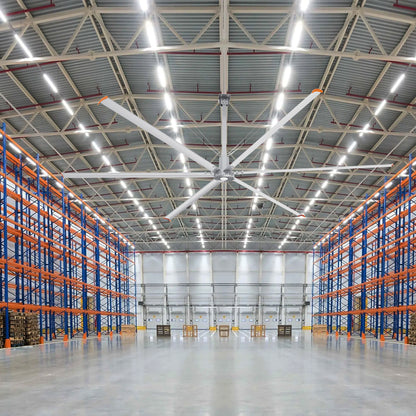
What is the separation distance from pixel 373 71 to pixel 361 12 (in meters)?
4.52

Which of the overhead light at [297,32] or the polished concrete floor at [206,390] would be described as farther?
the overhead light at [297,32]

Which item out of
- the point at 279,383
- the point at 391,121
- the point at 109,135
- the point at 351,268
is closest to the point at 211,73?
the point at 109,135

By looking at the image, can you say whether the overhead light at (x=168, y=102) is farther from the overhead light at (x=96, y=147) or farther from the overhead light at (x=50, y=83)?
the overhead light at (x=96, y=147)

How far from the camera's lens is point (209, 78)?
20531mm

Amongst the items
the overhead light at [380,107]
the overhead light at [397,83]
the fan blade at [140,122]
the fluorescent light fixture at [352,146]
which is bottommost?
the fan blade at [140,122]

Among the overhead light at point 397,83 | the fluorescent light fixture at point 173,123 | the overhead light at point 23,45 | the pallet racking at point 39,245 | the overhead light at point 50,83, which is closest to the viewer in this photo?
the overhead light at point 23,45

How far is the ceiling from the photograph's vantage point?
53.0ft

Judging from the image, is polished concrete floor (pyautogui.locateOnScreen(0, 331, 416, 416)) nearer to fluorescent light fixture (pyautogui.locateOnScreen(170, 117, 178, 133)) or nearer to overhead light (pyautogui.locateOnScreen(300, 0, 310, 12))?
overhead light (pyautogui.locateOnScreen(300, 0, 310, 12))

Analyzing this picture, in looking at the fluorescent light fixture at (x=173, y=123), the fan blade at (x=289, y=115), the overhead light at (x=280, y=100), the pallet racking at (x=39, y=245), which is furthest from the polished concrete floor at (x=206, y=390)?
the fluorescent light fixture at (x=173, y=123)

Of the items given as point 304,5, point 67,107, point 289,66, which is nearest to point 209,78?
point 289,66

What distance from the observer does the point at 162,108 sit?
23312mm

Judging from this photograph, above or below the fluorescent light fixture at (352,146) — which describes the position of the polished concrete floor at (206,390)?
below

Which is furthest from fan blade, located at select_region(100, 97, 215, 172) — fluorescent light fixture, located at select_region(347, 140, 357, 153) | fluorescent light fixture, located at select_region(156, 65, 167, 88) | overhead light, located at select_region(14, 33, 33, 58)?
fluorescent light fixture, located at select_region(347, 140, 357, 153)

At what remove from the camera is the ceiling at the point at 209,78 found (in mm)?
16141
